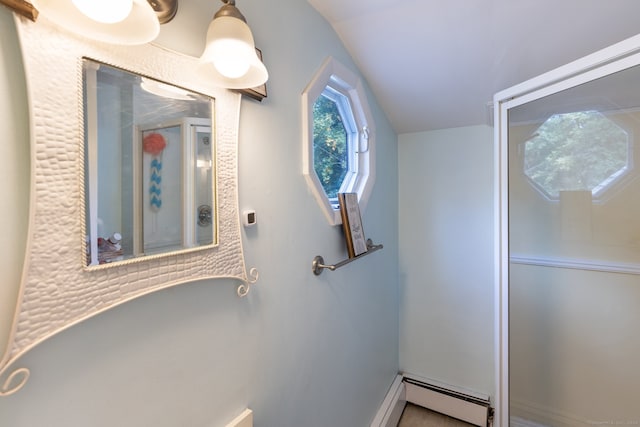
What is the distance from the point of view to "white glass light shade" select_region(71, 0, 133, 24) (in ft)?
1.49

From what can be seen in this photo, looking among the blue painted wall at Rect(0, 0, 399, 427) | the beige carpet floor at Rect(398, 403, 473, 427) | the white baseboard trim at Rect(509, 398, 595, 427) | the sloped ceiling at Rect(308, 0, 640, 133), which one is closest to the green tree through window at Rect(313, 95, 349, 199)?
the blue painted wall at Rect(0, 0, 399, 427)

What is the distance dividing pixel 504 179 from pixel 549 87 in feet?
1.41

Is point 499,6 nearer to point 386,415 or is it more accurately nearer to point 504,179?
point 504,179

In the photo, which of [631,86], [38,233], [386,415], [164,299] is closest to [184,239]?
[164,299]

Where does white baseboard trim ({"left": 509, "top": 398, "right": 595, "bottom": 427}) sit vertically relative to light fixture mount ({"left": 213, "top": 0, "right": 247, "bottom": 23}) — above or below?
below

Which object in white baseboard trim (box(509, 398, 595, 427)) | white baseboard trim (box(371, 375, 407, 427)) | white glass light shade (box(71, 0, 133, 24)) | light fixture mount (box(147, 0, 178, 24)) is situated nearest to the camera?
white glass light shade (box(71, 0, 133, 24))

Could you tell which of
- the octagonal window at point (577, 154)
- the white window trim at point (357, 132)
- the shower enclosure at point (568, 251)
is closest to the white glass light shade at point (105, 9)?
the white window trim at point (357, 132)

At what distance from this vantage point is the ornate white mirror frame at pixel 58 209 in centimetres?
46

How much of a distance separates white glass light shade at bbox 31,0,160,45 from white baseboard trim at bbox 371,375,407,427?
7.17ft

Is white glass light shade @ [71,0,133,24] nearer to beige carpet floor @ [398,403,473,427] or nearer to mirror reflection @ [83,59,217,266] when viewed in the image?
mirror reflection @ [83,59,217,266]

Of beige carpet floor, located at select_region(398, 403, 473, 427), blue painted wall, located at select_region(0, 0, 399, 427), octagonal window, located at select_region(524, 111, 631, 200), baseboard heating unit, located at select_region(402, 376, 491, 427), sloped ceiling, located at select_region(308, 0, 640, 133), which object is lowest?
beige carpet floor, located at select_region(398, 403, 473, 427)

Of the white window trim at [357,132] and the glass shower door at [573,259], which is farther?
the glass shower door at [573,259]

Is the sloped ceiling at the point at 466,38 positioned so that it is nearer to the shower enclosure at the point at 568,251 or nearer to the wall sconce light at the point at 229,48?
the shower enclosure at the point at 568,251

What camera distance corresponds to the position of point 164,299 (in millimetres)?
695
